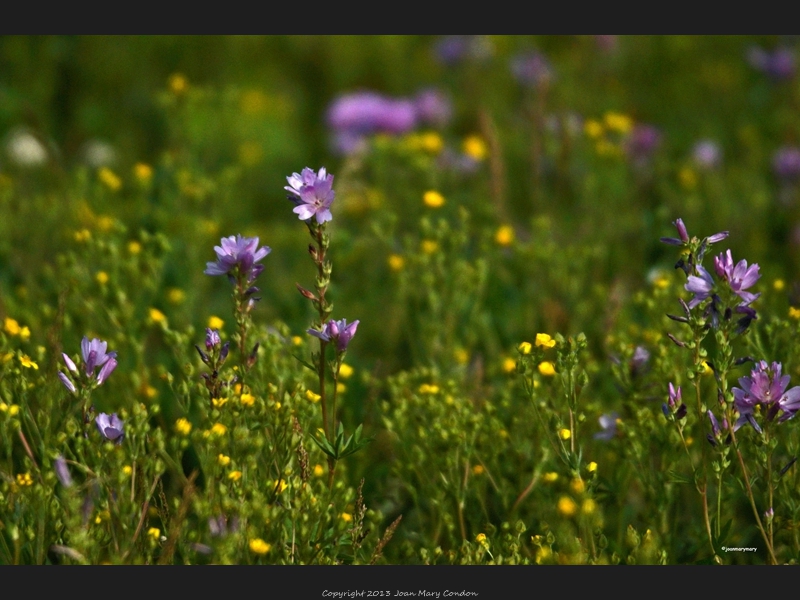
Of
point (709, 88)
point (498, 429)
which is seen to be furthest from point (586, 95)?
point (498, 429)

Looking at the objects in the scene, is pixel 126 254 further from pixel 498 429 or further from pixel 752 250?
pixel 752 250

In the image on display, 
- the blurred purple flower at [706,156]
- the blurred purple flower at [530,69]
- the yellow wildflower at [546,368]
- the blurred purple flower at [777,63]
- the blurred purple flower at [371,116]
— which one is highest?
the blurred purple flower at [530,69]

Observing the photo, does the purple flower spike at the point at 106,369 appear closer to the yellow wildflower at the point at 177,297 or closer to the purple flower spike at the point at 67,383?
the purple flower spike at the point at 67,383

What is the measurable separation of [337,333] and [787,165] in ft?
9.59

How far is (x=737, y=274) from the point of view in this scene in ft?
6.11

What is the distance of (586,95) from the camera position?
5148mm

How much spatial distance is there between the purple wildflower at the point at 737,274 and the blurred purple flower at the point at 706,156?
245 cm

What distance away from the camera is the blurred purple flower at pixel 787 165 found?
4098mm

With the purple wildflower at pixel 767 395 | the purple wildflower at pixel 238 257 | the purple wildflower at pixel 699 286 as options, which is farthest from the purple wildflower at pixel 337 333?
the purple wildflower at pixel 767 395

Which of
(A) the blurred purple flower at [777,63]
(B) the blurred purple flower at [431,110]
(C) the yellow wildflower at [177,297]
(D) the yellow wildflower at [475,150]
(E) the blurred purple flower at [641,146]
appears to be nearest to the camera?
(C) the yellow wildflower at [177,297]

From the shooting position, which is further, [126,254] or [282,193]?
[282,193]

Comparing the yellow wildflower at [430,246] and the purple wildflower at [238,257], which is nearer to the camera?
the purple wildflower at [238,257]

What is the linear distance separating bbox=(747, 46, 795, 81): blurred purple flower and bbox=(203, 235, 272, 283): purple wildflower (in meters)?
3.51

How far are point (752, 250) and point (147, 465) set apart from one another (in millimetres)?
2750
